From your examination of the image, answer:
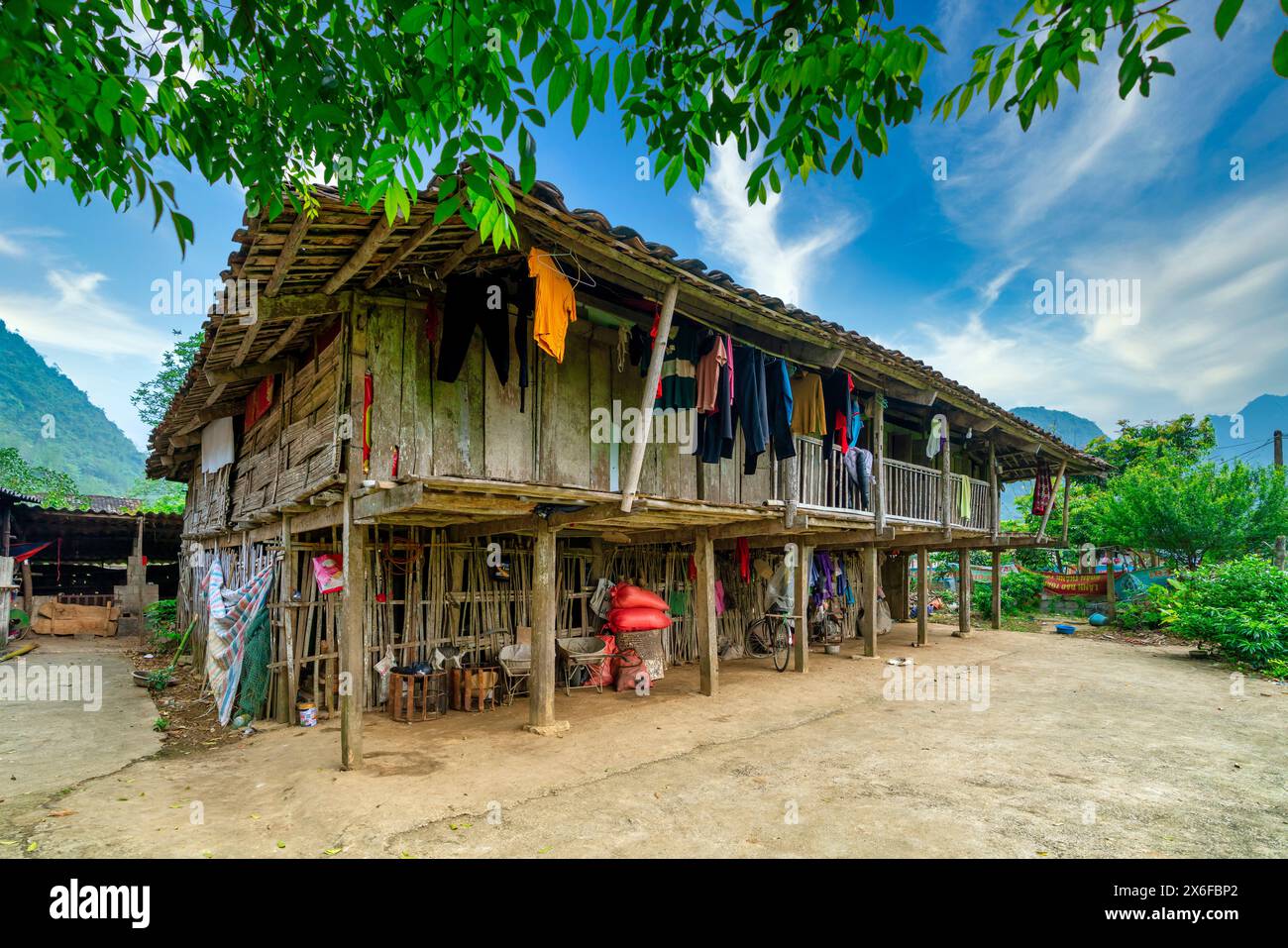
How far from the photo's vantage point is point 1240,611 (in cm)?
1284

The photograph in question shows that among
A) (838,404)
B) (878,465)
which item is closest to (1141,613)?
(878,465)

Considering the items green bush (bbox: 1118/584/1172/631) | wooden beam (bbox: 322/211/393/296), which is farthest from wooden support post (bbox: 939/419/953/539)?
wooden beam (bbox: 322/211/393/296)

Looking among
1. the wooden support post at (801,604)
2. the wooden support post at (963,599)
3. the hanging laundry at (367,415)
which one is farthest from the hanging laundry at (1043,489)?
the hanging laundry at (367,415)

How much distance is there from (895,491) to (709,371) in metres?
5.92

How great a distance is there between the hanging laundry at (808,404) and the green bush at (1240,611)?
9.65 m

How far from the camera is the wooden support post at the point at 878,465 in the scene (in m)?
10.7

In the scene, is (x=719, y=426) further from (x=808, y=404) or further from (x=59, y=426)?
(x=59, y=426)

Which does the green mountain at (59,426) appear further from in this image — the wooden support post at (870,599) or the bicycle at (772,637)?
the wooden support post at (870,599)

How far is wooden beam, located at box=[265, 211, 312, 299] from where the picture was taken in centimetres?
452

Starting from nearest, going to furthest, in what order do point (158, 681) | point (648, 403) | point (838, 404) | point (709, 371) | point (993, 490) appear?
point (648, 403)
point (709, 371)
point (838, 404)
point (158, 681)
point (993, 490)

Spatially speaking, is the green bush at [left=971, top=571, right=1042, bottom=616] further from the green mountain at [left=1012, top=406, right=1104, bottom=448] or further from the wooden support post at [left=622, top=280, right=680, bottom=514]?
the green mountain at [left=1012, top=406, right=1104, bottom=448]

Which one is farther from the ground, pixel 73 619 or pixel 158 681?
pixel 73 619
